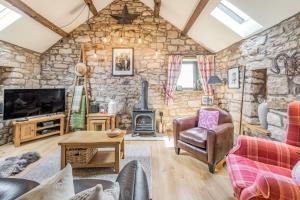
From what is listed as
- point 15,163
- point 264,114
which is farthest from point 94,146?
point 264,114

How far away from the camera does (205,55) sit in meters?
5.22

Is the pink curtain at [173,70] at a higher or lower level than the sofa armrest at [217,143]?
higher

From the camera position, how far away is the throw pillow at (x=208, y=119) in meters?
3.42

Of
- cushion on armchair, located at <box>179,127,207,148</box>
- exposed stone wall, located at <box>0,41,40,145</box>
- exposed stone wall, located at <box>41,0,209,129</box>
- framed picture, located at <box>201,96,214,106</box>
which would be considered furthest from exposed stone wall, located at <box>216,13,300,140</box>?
exposed stone wall, located at <box>0,41,40,145</box>

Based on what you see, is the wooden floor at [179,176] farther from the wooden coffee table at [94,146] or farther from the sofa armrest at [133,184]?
the sofa armrest at [133,184]

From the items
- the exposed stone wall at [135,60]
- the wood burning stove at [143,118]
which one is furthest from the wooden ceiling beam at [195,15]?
the wood burning stove at [143,118]

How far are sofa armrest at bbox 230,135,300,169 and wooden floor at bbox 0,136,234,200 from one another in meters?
0.59

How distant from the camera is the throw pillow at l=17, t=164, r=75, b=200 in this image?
2.64ft

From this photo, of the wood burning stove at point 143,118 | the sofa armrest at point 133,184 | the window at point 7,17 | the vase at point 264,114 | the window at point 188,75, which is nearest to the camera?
the sofa armrest at point 133,184

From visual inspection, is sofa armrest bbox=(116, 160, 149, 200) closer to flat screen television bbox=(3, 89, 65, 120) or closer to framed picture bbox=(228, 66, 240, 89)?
framed picture bbox=(228, 66, 240, 89)

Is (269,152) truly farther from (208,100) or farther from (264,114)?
(208,100)

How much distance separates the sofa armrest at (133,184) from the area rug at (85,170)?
123 cm

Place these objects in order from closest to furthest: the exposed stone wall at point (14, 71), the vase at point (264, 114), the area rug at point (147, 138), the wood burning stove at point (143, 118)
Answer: the vase at point (264, 114), the exposed stone wall at point (14, 71), the area rug at point (147, 138), the wood burning stove at point (143, 118)

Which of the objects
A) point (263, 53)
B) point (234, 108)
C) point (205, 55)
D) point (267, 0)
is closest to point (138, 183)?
point (267, 0)
